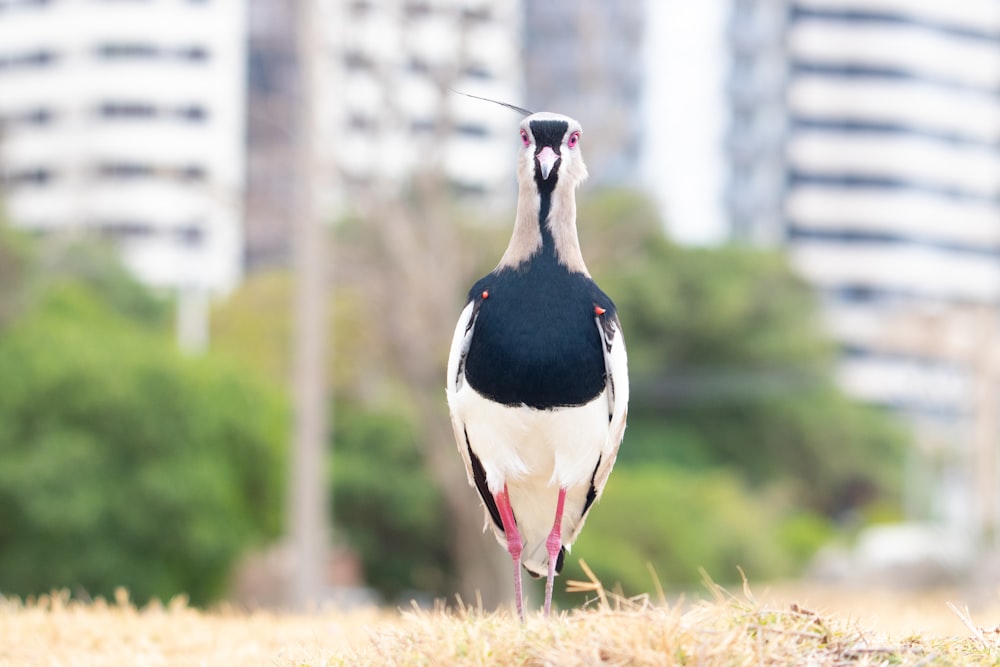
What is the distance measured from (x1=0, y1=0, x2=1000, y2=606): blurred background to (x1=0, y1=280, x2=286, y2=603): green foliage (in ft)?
0.17

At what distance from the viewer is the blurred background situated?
1723 centimetres

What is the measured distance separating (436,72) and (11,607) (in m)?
11.3

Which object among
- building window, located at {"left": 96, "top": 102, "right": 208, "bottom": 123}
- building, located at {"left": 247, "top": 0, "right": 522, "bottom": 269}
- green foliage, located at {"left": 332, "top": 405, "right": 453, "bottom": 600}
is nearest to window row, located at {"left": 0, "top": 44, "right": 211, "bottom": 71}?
building window, located at {"left": 96, "top": 102, "right": 208, "bottom": 123}

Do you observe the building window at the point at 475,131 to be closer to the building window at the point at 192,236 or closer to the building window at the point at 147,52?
the building window at the point at 147,52

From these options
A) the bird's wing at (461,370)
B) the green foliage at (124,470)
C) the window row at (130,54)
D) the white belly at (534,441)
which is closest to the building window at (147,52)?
the window row at (130,54)

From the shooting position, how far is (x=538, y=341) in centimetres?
414

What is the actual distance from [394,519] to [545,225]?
16561 millimetres

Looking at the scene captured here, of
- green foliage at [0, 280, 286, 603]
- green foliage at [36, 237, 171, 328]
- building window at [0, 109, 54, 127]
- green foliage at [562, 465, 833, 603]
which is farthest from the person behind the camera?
building window at [0, 109, 54, 127]

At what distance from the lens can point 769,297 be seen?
38.2 metres

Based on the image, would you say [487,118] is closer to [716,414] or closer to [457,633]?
[716,414]

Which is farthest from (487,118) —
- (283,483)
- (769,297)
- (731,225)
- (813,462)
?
(731,225)

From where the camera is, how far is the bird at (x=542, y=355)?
417 centimetres

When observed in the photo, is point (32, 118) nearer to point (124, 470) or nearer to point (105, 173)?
point (105, 173)

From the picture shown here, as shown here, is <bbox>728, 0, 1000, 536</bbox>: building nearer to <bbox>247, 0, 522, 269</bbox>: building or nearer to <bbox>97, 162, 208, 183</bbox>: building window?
<bbox>97, 162, 208, 183</bbox>: building window
